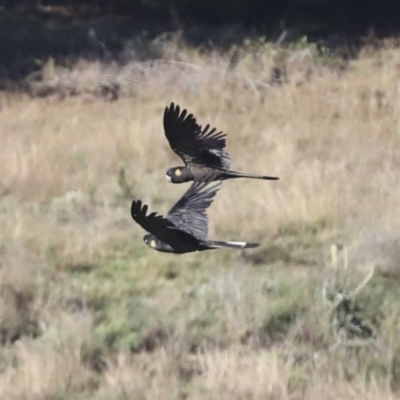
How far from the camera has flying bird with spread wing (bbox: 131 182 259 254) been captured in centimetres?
261

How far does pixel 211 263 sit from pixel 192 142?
9.10 ft

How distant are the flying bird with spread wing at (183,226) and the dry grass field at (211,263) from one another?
4.04ft

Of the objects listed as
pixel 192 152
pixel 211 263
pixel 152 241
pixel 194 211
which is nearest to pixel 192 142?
pixel 192 152

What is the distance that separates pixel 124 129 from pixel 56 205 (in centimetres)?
233

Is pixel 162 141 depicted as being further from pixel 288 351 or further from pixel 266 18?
pixel 266 18

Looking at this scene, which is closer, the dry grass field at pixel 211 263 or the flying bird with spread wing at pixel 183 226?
the flying bird with spread wing at pixel 183 226

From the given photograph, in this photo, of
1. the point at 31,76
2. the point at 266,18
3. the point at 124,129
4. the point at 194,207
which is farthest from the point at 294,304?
the point at 266,18

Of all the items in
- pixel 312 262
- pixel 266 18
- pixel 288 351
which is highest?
pixel 266 18

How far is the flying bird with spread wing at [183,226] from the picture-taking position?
261cm

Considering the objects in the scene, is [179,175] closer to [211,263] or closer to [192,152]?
[192,152]

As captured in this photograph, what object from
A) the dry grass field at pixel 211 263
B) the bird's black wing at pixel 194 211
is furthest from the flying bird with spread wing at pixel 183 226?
the dry grass field at pixel 211 263

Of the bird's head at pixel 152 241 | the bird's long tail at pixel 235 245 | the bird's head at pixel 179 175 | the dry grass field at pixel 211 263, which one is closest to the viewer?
the bird's long tail at pixel 235 245

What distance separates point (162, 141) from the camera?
871 centimetres

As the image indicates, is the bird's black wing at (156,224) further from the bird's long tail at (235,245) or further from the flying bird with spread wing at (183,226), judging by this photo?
the bird's long tail at (235,245)
